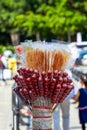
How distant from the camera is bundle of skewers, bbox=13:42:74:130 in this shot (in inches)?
195

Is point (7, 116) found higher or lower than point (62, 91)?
higher

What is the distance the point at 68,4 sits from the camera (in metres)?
56.7

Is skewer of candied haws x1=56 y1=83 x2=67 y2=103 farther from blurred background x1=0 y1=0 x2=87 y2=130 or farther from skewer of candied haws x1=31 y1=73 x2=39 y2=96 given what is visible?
Result: blurred background x1=0 y1=0 x2=87 y2=130

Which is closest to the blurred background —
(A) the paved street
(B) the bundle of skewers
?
(A) the paved street

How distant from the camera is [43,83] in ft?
16.2

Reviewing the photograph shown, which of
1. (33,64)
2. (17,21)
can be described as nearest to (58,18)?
(17,21)

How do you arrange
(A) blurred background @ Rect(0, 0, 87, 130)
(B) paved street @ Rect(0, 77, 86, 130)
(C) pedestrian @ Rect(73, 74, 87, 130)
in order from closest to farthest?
(C) pedestrian @ Rect(73, 74, 87, 130), (B) paved street @ Rect(0, 77, 86, 130), (A) blurred background @ Rect(0, 0, 87, 130)

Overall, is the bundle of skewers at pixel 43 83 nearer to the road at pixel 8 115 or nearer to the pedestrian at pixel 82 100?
the pedestrian at pixel 82 100

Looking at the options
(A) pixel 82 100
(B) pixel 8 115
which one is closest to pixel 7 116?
(B) pixel 8 115

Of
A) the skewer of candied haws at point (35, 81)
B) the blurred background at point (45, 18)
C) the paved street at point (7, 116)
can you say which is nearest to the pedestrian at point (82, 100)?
the paved street at point (7, 116)

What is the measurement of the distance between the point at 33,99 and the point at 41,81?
0.21 metres

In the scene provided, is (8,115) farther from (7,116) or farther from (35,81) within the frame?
(35,81)

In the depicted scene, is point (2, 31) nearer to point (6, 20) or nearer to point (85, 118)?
point (6, 20)

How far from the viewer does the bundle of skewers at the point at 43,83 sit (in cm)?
495
